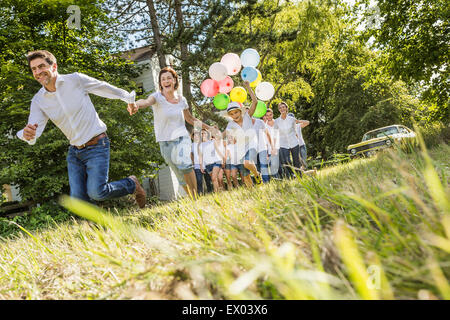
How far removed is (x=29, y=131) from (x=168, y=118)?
180 cm

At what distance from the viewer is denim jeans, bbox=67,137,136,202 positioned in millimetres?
3631

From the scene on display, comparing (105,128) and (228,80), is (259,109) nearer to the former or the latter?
(228,80)

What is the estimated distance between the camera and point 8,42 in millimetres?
12023

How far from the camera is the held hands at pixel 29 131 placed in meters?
3.22

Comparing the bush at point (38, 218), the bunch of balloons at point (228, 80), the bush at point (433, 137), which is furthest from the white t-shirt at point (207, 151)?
the bush at point (433, 137)

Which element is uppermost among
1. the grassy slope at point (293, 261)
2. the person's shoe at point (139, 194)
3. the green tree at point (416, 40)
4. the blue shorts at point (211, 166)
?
the green tree at point (416, 40)

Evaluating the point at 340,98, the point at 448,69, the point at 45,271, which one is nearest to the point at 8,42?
the point at 45,271

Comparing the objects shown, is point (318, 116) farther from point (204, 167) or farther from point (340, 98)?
point (204, 167)

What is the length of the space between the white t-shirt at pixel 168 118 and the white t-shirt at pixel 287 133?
4171 mm

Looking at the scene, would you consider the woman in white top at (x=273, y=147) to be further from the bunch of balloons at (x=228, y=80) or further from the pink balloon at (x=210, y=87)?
the pink balloon at (x=210, y=87)

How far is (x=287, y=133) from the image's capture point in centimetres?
818

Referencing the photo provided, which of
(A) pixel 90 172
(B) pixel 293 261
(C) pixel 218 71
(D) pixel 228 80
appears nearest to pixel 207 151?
(D) pixel 228 80

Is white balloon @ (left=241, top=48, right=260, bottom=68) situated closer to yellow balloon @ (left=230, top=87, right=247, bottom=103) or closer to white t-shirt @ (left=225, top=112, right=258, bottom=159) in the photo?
yellow balloon @ (left=230, top=87, right=247, bottom=103)

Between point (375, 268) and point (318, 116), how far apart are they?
85.3 ft
